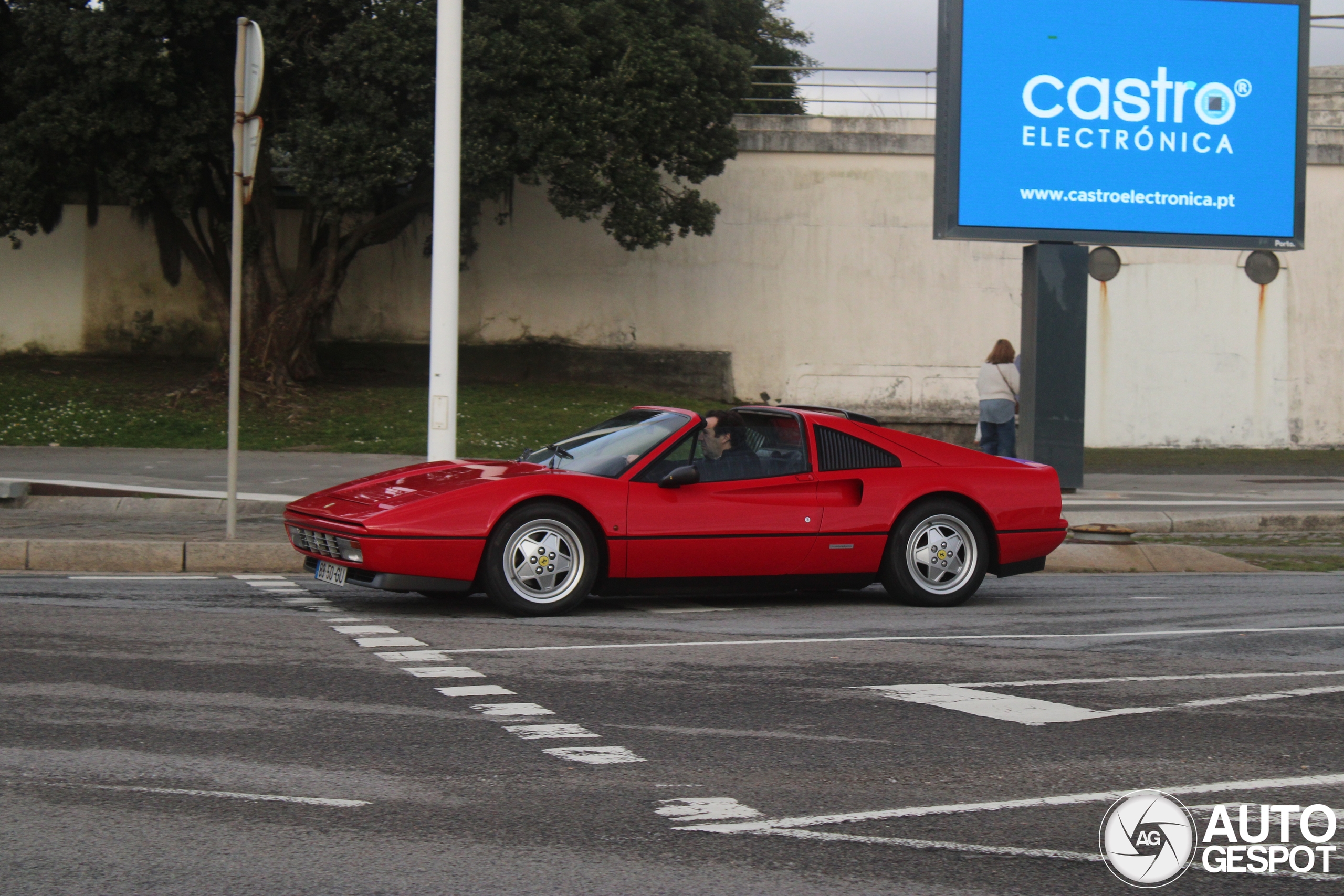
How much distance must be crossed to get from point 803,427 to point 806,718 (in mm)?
3444

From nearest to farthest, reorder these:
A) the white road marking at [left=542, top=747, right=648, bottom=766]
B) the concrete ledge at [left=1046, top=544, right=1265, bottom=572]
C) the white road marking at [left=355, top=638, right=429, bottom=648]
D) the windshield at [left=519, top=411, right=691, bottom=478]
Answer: the white road marking at [left=542, top=747, right=648, bottom=766] < the white road marking at [left=355, top=638, right=429, bottom=648] < the windshield at [left=519, top=411, right=691, bottom=478] < the concrete ledge at [left=1046, top=544, right=1265, bottom=572]

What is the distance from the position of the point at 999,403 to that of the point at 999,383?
22 centimetres

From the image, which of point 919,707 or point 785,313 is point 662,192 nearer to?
point 785,313

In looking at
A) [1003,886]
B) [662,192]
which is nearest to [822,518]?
[1003,886]

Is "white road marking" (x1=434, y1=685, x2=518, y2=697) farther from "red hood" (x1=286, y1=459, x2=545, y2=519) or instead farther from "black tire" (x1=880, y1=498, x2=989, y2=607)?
"black tire" (x1=880, y1=498, x2=989, y2=607)

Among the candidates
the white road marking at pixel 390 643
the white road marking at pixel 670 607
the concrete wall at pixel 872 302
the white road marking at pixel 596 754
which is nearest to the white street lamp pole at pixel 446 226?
the white road marking at pixel 670 607

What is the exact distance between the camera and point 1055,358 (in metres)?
15.8

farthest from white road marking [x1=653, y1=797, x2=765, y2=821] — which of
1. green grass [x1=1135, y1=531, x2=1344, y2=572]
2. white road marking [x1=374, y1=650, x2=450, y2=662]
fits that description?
green grass [x1=1135, y1=531, x2=1344, y2=572]

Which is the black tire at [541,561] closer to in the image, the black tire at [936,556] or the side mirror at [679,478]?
the side mirror at [679,478]

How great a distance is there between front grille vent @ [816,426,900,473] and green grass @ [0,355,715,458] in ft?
30.8

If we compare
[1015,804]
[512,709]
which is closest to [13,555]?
[512,709]

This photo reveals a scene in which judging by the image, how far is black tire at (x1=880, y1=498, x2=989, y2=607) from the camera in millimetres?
8594

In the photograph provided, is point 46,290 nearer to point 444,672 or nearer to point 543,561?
point 543,561

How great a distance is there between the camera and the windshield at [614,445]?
27.0ft
